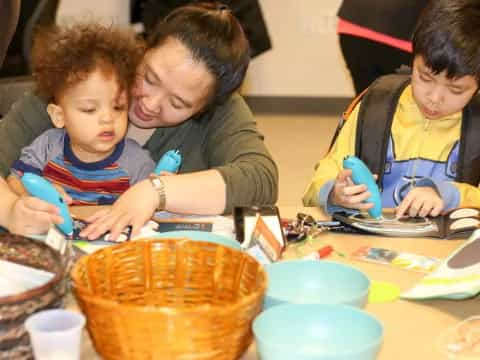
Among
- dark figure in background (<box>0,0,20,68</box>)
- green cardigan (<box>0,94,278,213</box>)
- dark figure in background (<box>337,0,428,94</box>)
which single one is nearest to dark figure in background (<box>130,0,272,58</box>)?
dark figure in background (<box>337,0,428,94</box>)

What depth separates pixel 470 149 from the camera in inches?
63.9

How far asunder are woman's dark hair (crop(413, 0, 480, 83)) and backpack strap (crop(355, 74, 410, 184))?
120mm

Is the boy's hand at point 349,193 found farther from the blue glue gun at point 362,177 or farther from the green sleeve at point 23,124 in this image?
Result: the green sleeve at point 23,124

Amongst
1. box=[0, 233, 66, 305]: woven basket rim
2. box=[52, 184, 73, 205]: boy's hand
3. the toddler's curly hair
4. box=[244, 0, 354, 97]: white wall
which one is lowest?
box=[244, 0, 354, 97]: white wall

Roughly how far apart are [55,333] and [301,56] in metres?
4.02

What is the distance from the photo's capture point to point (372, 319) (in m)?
0.83

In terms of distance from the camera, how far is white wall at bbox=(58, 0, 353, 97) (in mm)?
4520

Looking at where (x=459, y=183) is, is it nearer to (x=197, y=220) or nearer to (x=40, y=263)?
(x=197, y=220)

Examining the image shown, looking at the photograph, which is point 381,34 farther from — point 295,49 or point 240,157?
point 295,49

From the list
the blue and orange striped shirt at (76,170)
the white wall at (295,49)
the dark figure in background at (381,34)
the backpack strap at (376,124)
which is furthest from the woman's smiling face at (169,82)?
Answer: the white wall at (295,49)

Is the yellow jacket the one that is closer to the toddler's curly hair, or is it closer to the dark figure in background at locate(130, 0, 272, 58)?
the toddler's curly hair

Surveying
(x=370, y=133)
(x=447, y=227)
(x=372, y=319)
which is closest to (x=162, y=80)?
(x=370, y=133)

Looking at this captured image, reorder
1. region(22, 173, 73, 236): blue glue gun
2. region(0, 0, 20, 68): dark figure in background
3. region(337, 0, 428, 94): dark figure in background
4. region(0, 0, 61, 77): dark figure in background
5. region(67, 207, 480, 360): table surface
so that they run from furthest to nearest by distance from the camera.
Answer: region(0, 0, 61, 77): dark figure in background < region(337, 0, 428, 94): dark figure in background < region(0, 0, 20, 68): dark figure in background < region(22, 173, 73, 236): blue glue gun < region(67, 207, 480, 360): table surface

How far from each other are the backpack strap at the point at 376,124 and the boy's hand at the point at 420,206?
0.25 m
